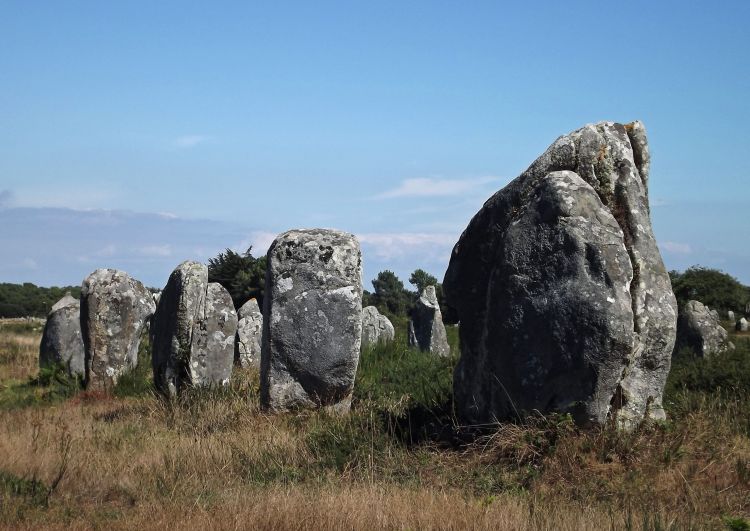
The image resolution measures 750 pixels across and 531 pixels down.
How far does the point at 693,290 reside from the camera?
149ft

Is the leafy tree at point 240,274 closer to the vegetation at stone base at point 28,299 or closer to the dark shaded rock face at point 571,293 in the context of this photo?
the dark shaded rock face at point 571,293

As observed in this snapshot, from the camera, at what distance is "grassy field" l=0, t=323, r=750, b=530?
22.4 feet

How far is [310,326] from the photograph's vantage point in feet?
39.9

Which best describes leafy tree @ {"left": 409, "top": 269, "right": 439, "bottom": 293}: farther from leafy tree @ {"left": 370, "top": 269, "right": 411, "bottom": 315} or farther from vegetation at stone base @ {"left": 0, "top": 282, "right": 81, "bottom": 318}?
vegetation at stone base @ {"left": 0, "top": 282, "right": 81, "bottom": 318}

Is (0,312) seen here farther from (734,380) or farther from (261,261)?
(734,380)

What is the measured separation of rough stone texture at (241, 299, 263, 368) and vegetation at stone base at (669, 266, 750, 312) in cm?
2797

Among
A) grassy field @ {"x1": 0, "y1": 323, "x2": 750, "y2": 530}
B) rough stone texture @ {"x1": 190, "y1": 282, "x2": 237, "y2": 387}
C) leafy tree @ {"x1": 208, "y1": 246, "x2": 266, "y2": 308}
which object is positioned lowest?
grassy field @ {"x1": 0, "y1": 323, "x2": 750, "y2": 530}

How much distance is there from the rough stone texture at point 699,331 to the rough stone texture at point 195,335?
10.2 meters

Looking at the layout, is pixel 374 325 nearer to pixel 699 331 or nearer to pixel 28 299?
pixel 699 331

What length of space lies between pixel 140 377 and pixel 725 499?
459 inches

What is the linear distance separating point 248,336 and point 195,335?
243 inches

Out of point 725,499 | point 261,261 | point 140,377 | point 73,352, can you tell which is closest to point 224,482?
point 725,499

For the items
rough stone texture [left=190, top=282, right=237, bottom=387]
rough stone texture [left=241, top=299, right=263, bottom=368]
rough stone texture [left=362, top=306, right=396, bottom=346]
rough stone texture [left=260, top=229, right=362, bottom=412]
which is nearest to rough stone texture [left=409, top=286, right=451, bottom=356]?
rough stone texture [left=362, top=306, right=396, bottom=346]

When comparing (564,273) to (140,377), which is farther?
(140,377)
